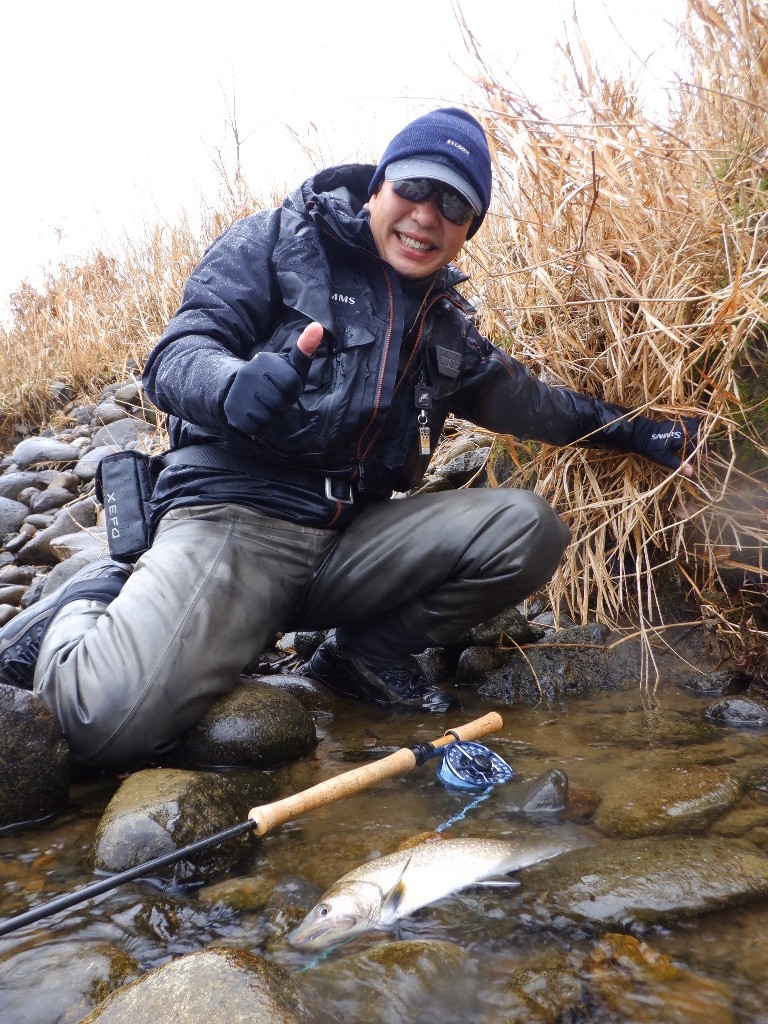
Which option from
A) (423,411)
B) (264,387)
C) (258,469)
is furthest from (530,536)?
(264,387)

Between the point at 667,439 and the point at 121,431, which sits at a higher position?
the point at 667,439

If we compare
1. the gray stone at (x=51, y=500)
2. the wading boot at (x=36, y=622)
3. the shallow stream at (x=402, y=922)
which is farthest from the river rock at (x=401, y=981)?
the gray stone at (x=51, y=500)

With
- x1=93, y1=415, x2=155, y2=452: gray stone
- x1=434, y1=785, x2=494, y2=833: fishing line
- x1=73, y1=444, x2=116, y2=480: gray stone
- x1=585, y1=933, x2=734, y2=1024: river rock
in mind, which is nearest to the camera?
x1=585, y1=933, x2=734, y2=1024: river rock

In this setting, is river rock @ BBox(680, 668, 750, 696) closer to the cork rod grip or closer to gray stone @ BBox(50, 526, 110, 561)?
the cork rod grip

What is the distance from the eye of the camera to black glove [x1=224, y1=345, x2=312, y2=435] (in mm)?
2686

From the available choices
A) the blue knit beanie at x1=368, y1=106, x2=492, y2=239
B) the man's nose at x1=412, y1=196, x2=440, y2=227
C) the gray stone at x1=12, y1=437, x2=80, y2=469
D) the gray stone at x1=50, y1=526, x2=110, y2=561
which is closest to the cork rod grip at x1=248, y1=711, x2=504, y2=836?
the man's nose at x1=412, y1=196, x2=440, y2=227

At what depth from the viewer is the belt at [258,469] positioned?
342cm

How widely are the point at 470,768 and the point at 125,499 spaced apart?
6.01ft

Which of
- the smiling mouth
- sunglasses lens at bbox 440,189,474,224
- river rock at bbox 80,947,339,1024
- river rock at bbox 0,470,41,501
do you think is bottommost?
river rock at bbox 0,470,41,501

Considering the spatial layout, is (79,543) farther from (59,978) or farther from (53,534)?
(59,978)

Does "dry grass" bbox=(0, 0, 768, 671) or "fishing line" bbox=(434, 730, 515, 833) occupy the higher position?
"dry grass" bbox=(0, 0, 768, 671)

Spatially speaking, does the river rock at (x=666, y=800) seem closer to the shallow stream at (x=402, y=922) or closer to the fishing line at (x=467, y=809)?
the shallow stream at (x=402, y=922)

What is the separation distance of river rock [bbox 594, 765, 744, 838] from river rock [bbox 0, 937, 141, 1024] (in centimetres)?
139

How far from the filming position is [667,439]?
369 centimetres
